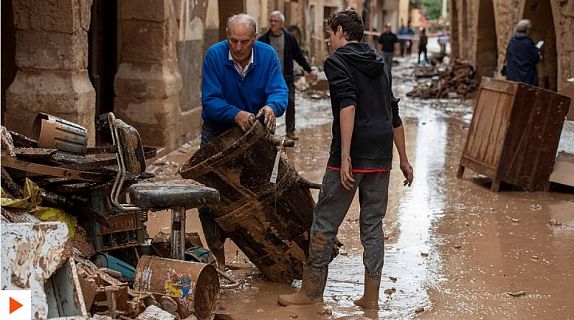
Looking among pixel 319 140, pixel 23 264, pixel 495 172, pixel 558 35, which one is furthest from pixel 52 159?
pixel 558 35

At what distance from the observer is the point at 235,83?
577cm

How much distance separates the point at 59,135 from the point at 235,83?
1162 millimetres

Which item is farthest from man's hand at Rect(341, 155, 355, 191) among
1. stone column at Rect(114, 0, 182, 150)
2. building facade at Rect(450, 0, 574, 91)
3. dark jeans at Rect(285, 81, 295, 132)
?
building facade at Rect(450, 0, 574, 91)

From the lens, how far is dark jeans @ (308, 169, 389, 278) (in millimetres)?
5418

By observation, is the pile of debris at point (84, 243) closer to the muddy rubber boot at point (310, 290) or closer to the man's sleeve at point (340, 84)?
the muddy rubber boot at point (310, 290)

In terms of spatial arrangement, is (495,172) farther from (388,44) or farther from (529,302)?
(388,44)

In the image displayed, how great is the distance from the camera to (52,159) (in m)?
4.93

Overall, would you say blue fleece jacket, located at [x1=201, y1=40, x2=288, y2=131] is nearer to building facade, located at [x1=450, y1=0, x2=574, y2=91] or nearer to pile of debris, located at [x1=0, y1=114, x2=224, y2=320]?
pile of debris, located at [x1=0, y1=114, x2=224, y2=320]

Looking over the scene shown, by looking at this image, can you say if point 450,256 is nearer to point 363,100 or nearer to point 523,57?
point 363,100

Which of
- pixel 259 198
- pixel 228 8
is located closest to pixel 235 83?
pixel 259 198

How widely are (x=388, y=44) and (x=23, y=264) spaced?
23786 millimetres

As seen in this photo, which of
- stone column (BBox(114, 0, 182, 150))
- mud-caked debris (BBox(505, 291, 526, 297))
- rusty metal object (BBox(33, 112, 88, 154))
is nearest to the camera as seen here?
rusty metal object (BBox(33, 112, 88, 154))

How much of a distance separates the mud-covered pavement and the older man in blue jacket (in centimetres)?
80

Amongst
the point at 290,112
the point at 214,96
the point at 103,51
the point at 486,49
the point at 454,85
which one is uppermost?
the point at 214,96
